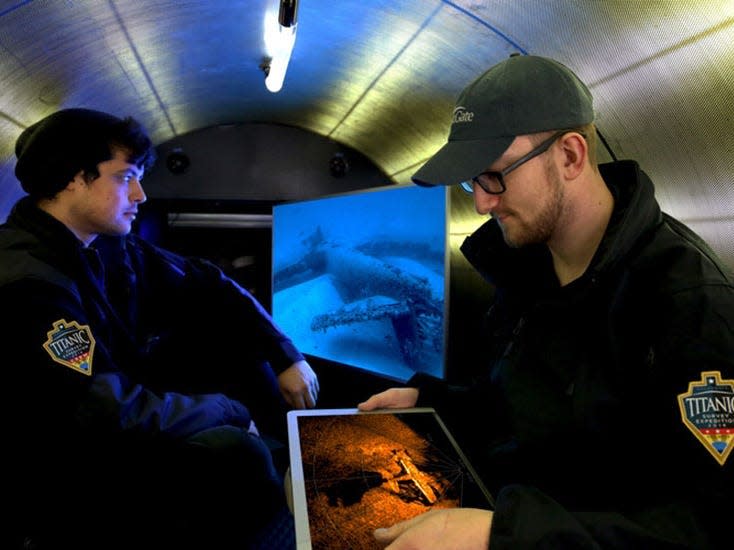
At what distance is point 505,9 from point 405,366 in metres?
2.06

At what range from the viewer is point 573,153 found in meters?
1.36

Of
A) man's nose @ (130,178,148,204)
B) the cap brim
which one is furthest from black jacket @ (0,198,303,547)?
the cap brim

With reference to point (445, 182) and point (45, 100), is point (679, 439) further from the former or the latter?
point (45, 100)

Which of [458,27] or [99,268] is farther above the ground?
[458,27]

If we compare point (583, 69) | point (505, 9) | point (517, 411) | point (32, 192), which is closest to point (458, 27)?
point (505, 9)

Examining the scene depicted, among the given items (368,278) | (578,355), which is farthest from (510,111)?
(368,278)

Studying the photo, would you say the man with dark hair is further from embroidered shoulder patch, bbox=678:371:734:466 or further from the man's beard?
embroidered shoulder patch, bbox=678:371:734:466

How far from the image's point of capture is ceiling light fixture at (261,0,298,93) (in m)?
2.32

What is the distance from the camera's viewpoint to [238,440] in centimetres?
226

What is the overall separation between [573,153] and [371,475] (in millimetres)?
1004

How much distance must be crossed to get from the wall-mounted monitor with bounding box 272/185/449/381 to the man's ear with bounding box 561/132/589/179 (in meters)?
1.59

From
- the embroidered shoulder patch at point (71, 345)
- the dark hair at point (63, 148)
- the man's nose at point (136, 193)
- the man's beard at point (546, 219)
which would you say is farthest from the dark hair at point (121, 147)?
the man's beard at point (546, 219)

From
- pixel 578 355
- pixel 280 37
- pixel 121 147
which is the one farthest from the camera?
pixel 280 37

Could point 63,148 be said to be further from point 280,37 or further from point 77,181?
point 280,37
